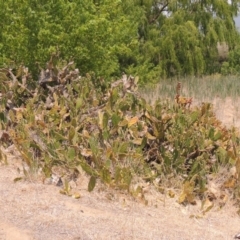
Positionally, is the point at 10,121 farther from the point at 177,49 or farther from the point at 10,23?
the point at 177,49

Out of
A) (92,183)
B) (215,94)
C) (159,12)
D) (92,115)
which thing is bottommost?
(92,183)

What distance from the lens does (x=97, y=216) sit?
4.82 metres

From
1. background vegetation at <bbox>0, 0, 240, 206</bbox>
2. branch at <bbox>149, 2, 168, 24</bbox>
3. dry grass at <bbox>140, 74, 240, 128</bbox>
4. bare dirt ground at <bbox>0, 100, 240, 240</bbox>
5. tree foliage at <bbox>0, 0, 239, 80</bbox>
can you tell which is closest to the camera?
bare dirt ground at <bbox>0, 100, 240, 240</bbox>

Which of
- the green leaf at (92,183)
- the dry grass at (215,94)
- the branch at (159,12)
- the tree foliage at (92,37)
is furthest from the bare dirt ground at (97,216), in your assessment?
the branch at (159,12)

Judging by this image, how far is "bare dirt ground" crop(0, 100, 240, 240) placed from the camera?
447cm

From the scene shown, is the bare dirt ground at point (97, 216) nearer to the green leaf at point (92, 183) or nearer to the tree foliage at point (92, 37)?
the green leaf at point (92, 183)

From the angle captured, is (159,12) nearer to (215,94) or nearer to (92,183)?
(215,94)

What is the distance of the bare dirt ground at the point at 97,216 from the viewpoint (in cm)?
447

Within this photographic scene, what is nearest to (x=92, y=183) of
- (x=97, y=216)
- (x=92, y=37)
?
(x=97, y=216)


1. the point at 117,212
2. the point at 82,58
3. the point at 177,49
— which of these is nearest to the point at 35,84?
the point at 82,58

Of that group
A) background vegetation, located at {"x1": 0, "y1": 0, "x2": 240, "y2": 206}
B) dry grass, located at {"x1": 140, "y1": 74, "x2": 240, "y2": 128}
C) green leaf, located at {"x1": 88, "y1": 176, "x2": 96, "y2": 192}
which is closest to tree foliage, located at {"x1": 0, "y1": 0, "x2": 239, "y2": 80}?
background vegetation, located at {"x1": 0, "y1": 0, "x2": 240, "y2": 206}

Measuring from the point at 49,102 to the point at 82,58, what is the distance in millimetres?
3037

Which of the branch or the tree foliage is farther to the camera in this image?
the branch

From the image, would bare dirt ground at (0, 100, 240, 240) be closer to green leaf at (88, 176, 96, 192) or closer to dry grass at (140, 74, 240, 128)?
green leaf at (88, 176, 96, 192)
